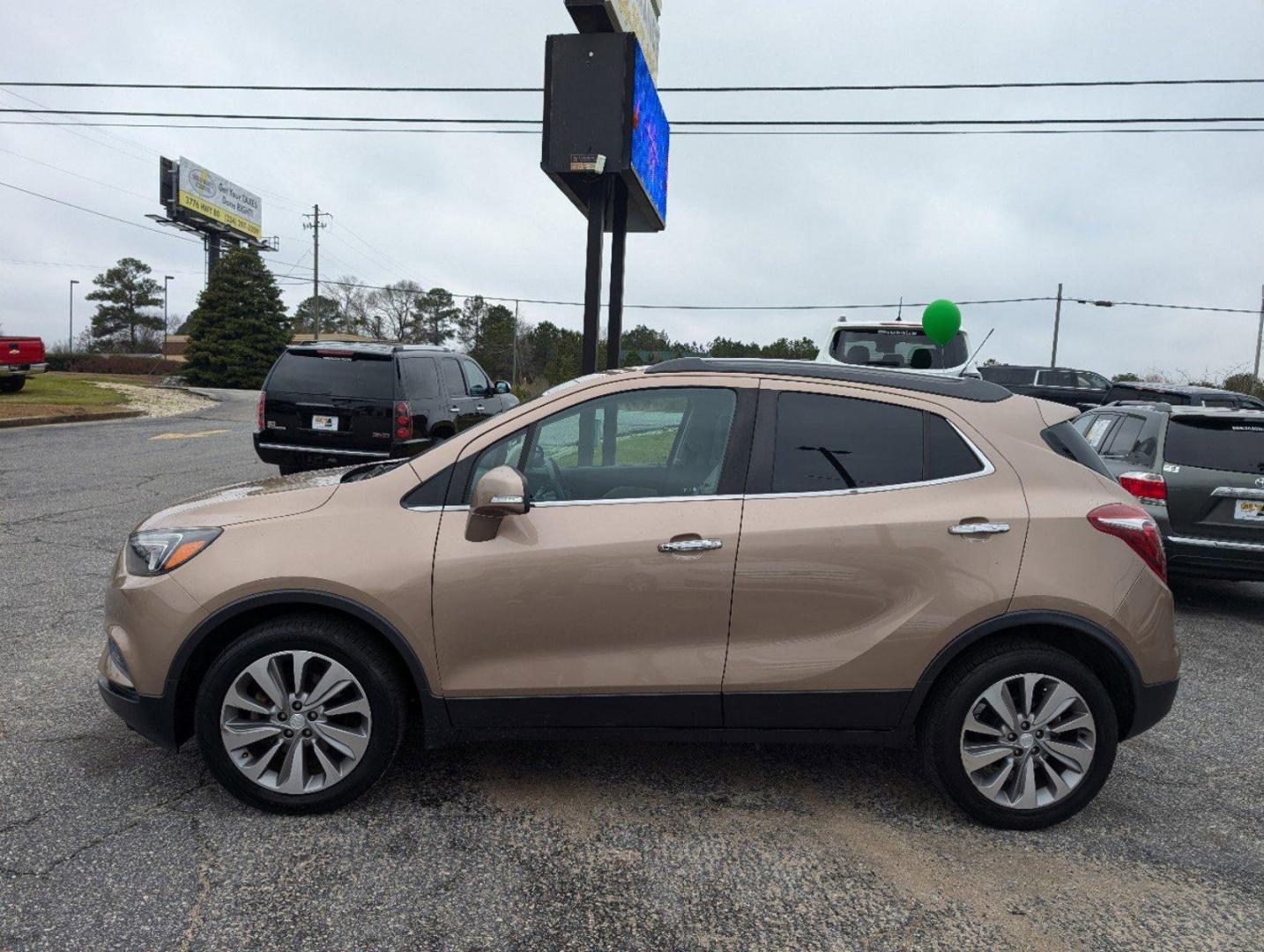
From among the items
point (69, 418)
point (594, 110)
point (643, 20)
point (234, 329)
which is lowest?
point (69, 418)

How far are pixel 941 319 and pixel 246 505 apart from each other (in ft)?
25.4

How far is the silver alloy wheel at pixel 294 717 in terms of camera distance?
10.7ft

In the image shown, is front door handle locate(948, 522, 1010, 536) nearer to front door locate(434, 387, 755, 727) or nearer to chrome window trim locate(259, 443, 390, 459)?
front door locate(434, 387, 755, 727)

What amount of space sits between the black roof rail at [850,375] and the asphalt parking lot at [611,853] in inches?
66.4

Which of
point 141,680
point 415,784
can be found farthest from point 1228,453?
point 141,680

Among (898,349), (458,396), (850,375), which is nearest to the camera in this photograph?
(850,375)

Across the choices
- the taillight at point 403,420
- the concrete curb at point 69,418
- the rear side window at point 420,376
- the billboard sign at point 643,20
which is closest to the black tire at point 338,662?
the taillight at point 403,420

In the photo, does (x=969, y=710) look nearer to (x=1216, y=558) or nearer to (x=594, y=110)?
(x=1216, y=558)

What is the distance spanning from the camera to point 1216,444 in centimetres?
693

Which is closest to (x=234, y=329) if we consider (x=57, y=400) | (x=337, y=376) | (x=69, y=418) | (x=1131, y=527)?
(x=57, y=400)

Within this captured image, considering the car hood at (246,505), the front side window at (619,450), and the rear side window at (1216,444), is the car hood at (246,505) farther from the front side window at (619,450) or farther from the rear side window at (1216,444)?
the rear side window at (1216,444)

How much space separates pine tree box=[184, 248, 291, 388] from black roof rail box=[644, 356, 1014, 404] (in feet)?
156

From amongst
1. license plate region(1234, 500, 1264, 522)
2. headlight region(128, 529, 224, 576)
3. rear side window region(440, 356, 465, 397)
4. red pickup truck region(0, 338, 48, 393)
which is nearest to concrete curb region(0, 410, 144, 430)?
red pickup truck region(0, 338, 48, 393)

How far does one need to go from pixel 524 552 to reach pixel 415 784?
3.83ft
